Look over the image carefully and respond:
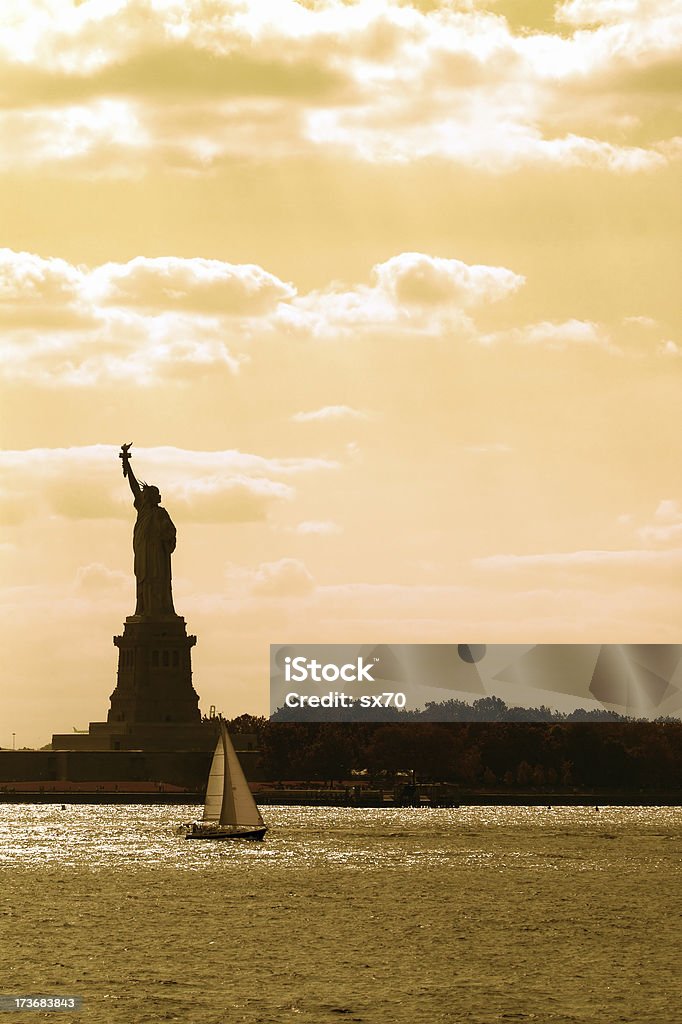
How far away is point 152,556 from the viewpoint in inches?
7047

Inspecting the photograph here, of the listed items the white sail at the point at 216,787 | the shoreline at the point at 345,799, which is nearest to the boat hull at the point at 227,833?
the white sail at the point at 216,787

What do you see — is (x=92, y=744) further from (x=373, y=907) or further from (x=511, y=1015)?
(x=511, y=1015)

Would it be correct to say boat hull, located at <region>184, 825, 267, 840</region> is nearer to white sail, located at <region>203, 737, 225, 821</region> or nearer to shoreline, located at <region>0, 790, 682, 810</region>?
white sail, located at <region>203, 737, 225, 821</region>

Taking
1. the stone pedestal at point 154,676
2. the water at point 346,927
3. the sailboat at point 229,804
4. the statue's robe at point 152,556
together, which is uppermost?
the statue's robe at point 152,556

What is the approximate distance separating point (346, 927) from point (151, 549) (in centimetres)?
10142

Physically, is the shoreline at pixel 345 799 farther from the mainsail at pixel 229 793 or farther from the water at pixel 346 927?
the mainsail at pixel 229 793

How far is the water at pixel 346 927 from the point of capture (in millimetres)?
59625

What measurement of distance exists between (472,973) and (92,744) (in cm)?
11319

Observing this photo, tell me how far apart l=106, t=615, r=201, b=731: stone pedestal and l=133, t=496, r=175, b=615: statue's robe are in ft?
4.32

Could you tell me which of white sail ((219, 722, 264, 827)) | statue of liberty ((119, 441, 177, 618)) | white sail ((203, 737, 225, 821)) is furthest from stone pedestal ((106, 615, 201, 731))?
white sail ((219, 722, 264, 827))

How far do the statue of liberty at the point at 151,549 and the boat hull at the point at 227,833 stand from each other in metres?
57.7

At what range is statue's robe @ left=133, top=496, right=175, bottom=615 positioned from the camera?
179 meters

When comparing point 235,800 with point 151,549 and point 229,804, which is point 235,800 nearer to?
point 229,804

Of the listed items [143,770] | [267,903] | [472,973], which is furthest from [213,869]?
[143,770]
